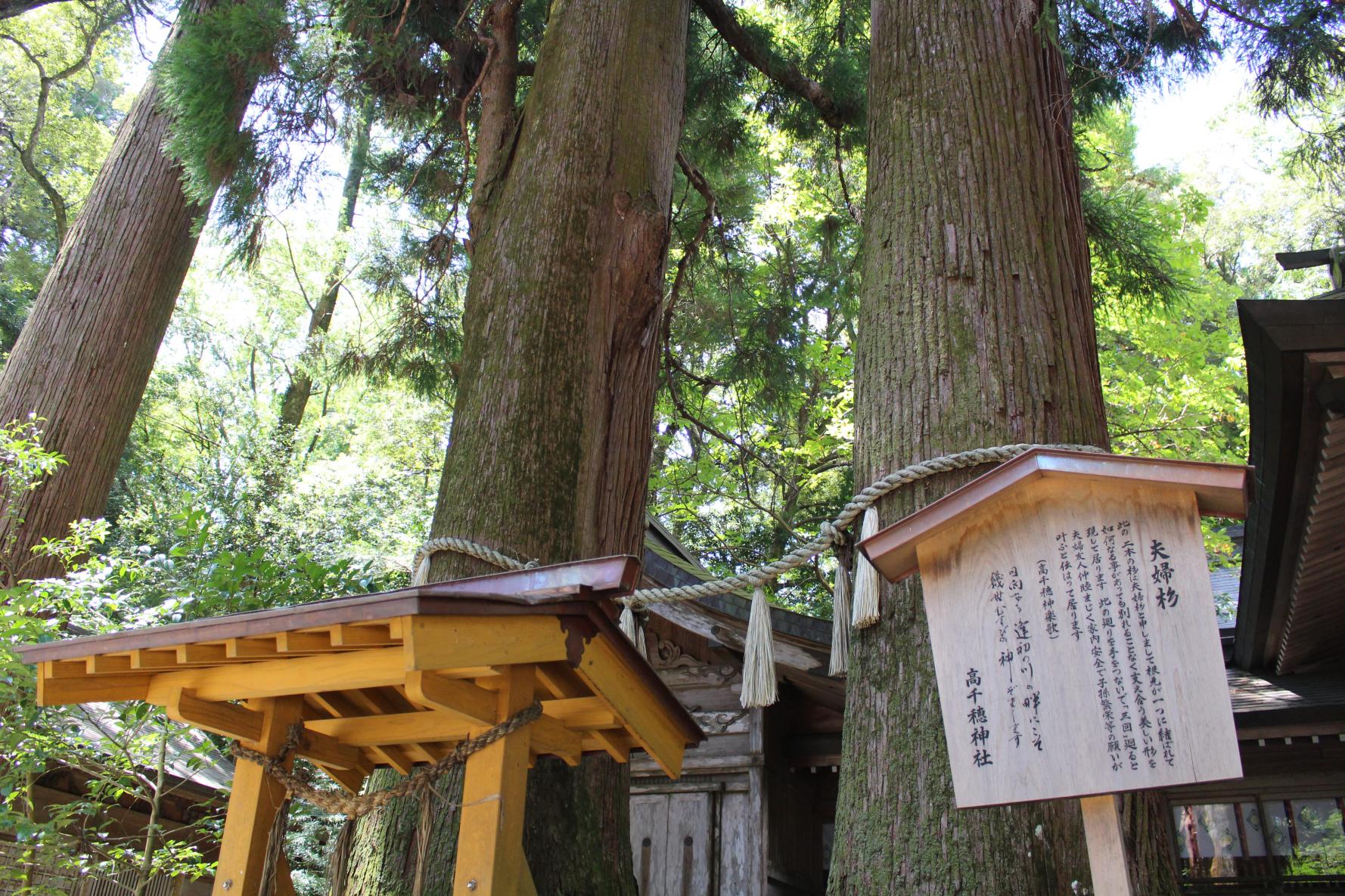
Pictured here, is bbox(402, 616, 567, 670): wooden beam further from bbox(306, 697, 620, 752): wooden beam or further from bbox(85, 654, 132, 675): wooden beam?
bbox(85, 654, 132, 675): wooden beam

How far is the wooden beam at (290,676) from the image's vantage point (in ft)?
7.85

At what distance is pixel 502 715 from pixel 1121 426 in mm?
9905

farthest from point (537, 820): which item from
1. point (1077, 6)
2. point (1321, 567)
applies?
point (1077, 6)

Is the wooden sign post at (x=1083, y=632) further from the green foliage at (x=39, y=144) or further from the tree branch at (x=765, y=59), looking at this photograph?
the green foliage at (x=39, y=144)

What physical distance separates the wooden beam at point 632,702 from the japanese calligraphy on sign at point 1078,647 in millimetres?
909

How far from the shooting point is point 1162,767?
1762 millimetres

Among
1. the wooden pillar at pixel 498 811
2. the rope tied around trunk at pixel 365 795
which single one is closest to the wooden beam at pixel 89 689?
the rope tied around trunk at pixel 365 795

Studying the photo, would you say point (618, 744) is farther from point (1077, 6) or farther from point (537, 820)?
point (1077, 6)

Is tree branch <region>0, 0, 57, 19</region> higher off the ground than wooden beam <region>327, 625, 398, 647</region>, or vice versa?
tree branch <region>0, 0, 57, 19</region>

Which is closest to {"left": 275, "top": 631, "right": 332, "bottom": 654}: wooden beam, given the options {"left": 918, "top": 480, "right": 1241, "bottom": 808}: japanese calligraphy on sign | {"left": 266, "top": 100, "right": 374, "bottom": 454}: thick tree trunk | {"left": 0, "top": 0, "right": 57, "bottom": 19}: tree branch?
{"left": 918, "top": 480, "right": 1241, "bottom": 808}: japanese calligraphy on sign

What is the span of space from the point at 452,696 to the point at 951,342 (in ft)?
5.61

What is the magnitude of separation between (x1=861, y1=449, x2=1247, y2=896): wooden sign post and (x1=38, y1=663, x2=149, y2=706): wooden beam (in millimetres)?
2173

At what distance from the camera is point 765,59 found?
624 centimetres

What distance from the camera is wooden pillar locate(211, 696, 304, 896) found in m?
2.52
